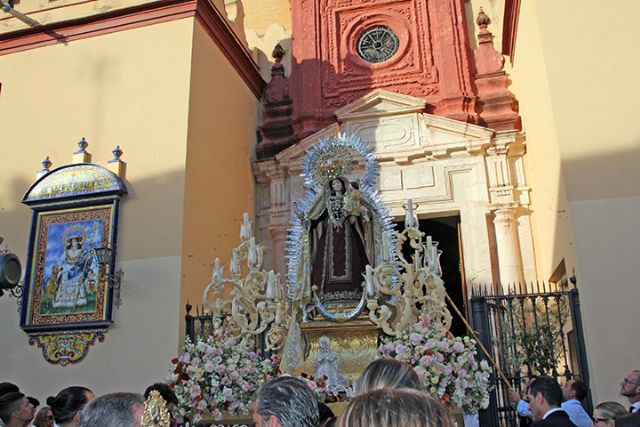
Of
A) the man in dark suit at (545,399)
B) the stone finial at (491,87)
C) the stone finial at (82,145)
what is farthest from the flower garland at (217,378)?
the stone finial at (491,87)

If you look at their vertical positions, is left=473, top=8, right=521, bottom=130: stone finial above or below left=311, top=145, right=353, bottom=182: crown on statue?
above

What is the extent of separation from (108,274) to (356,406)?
20.7 feet

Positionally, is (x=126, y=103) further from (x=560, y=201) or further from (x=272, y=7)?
(x=560, y=201)

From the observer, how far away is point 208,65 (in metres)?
8.39

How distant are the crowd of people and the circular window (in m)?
7.10

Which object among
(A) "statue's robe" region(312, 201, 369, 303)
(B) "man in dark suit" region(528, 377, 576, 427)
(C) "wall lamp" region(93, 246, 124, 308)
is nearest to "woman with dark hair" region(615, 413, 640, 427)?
(B) "man in dark suit" region(528, 377, 576, 427)

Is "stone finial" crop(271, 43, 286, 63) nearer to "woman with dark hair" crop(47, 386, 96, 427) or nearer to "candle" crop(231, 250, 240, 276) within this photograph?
"candle" crop(231, 250, 240, 276)

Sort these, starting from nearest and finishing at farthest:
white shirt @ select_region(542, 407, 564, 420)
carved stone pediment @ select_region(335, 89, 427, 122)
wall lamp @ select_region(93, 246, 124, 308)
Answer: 1. white shirt @ select_region(542, 407, 564, 420)
2. wall lamp @ select_region(93, 246, 124, 308)
3. carved stone pediment @ select_region(335, 89, 427, 122)

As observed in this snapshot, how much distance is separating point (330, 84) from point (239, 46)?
5.21 feet

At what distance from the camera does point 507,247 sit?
27.5 ft

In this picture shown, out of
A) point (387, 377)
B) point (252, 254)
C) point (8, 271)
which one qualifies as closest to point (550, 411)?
point (387, 377)

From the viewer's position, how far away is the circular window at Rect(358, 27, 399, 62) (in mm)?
9992

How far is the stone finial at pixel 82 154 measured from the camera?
7.74m

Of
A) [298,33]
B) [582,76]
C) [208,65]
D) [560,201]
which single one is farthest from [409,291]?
[298,33]
